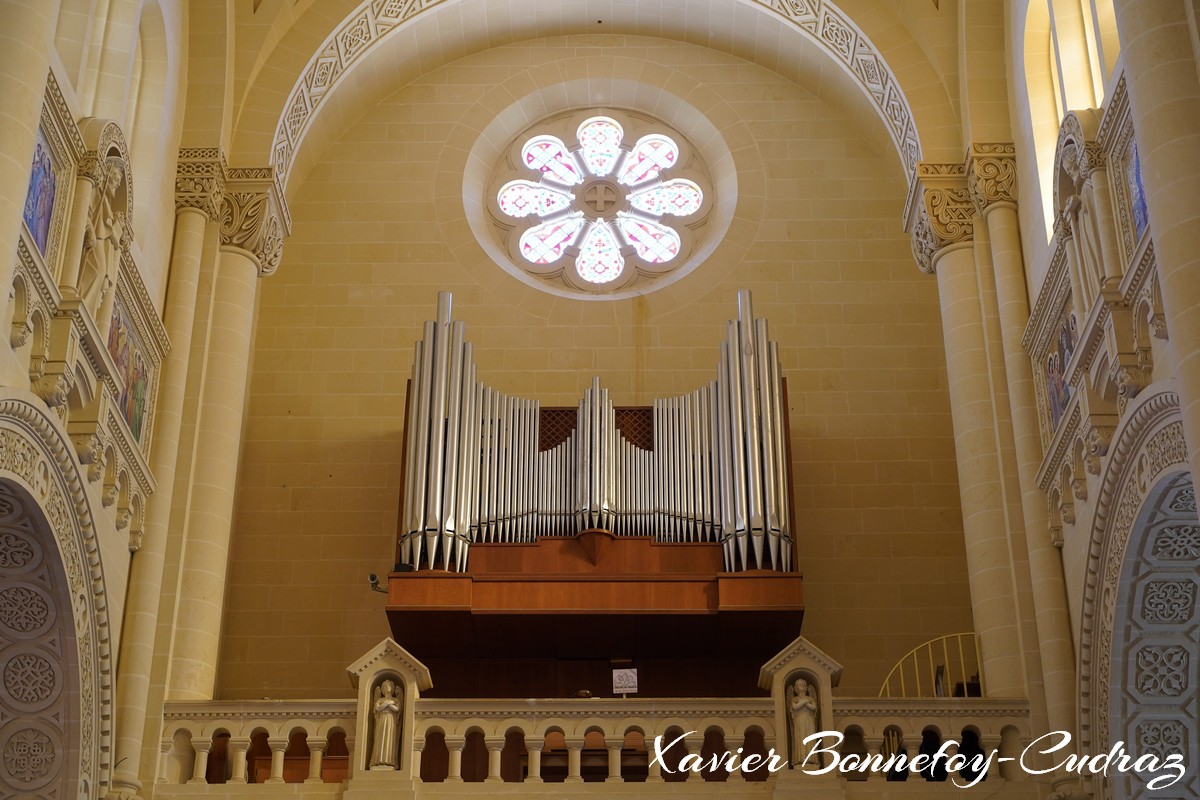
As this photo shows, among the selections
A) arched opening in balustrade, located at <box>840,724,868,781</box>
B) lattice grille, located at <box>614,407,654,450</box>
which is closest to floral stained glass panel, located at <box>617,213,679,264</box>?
lattice grille, located at <box>614,407,654,450</box>

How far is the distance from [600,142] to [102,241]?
822cm

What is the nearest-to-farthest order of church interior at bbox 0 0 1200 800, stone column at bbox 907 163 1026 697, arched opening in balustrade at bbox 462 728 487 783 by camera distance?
1. church interior at bbox 0 0 1200 800
2. stone column at bbox 907 163 1026 697
3. arched opening in balustrade at bbox 462 728 487 783

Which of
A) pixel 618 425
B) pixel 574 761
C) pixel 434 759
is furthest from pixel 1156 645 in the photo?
pixel 434 759

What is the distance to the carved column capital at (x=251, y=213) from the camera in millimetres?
15938

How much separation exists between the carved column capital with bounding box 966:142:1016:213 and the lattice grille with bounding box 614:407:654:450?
374 cm

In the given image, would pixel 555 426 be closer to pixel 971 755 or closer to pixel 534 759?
pixel 534 759

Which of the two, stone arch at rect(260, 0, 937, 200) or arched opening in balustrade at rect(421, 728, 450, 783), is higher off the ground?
stone arch at rect(260, 0, 937, 200)

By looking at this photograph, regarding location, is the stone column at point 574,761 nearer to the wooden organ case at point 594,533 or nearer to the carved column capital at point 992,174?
the wooden organ case at point 594,533

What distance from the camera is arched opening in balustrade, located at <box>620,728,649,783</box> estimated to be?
14867mm

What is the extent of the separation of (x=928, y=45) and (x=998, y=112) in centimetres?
119

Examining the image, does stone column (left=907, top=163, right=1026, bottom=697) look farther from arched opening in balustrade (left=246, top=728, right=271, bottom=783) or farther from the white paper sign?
arched opening in balustrade (left=246, top=728, right=271, bottom=783)

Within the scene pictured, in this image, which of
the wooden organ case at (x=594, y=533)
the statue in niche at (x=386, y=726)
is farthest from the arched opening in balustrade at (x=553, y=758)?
the statue in niche at (x=386, y=726)

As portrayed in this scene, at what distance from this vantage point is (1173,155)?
9758mm

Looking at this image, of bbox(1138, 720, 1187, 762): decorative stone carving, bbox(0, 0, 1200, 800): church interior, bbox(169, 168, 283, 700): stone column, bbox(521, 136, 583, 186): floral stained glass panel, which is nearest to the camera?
bbox(0, 0, 1200, 800): church interior
